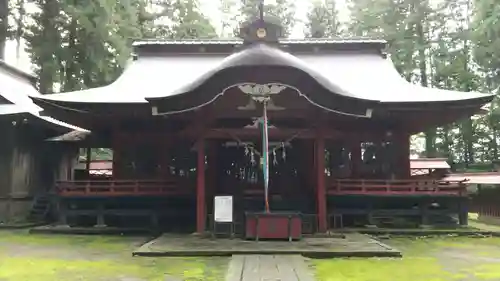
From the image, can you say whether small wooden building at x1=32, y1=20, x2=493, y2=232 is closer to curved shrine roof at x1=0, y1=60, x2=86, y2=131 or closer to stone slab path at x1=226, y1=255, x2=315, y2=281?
curved shrine roof at x1=0, y1=60, x2=86, y2=131

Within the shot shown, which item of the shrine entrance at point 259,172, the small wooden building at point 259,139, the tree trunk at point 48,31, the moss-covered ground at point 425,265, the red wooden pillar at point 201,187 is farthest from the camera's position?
the tree trunk at point 48,31

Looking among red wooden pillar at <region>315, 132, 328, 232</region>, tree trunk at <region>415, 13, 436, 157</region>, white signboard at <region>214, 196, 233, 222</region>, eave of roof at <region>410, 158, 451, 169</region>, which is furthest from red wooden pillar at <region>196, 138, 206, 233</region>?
tree trunk at <region>415, 13, 436, 157</region>

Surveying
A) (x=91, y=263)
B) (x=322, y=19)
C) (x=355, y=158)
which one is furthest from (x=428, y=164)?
(x=322, y=19)

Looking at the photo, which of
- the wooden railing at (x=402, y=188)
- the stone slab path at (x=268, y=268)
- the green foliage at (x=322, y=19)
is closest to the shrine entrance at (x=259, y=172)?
the wooden railing at (x=402, y=188)

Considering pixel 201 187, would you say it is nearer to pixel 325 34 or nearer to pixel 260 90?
pixel 260 90

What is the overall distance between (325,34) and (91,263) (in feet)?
98.1

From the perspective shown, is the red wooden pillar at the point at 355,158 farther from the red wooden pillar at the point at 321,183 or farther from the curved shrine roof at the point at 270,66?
the red wooden pillar at the point at 321,183

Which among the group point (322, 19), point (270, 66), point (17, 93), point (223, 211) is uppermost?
point (322, 19)

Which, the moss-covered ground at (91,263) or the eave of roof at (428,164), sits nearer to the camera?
the moss-covered ground at (91,263)

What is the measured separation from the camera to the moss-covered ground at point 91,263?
23.7ft

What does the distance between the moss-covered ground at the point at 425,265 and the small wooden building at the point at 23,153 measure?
1100 centimetres

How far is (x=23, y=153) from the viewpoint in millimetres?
16344

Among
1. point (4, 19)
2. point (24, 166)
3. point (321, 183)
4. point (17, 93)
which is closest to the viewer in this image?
point (321, 183)

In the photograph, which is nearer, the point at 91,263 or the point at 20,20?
the point at 91,263
